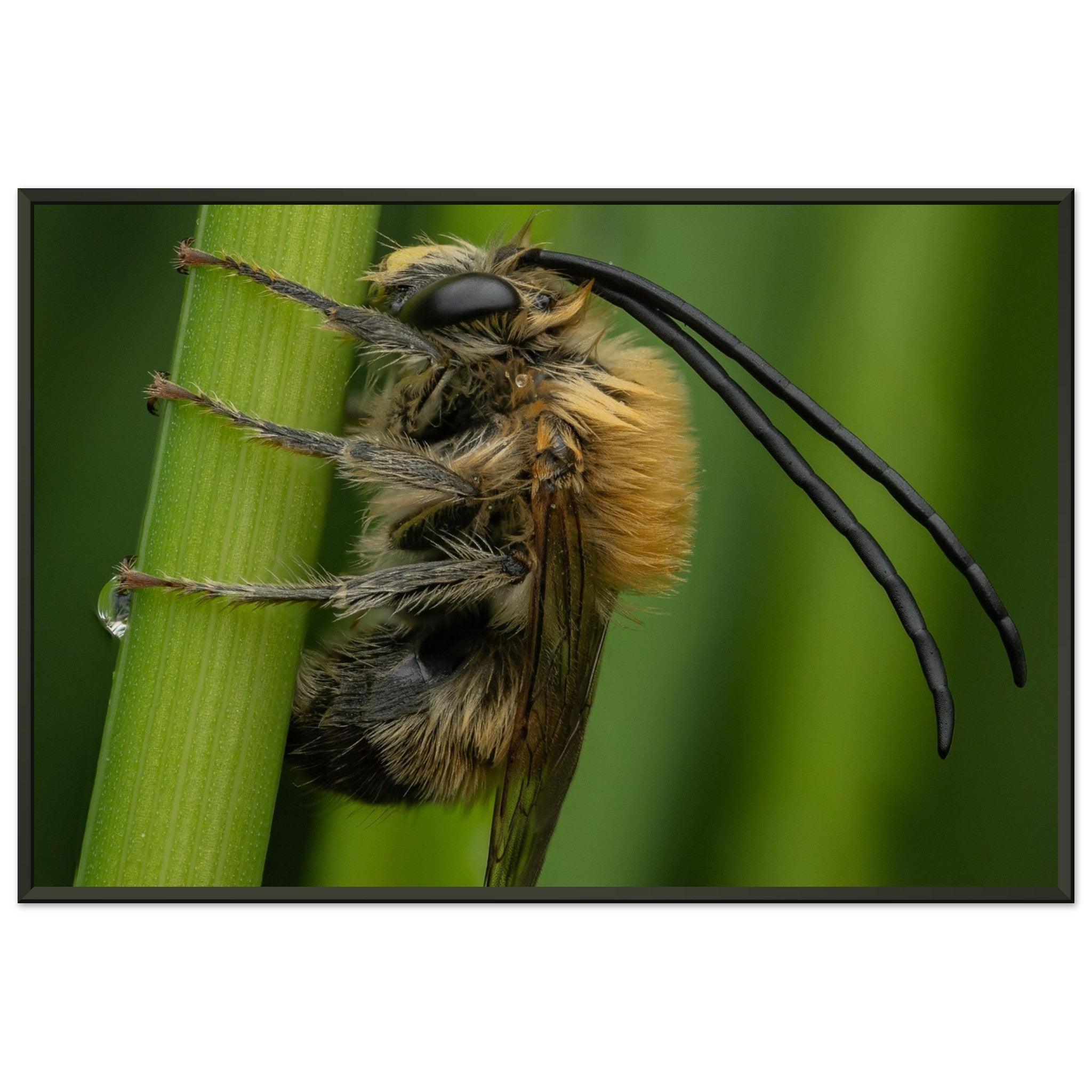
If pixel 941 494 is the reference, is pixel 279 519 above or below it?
below

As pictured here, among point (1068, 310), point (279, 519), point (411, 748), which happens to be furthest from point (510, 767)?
point (1068, 310)

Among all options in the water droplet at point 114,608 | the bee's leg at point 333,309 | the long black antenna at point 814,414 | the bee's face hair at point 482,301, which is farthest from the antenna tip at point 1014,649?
the water droplet at point 114,608

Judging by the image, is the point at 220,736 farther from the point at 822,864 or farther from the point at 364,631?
the point at 822,864

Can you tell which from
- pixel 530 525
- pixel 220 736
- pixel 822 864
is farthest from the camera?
pixel 822 864

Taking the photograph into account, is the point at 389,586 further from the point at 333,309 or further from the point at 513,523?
the point at 333,309

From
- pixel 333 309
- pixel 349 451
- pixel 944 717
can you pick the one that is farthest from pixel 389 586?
pixel 944 717

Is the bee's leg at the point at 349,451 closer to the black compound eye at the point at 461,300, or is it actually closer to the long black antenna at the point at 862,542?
the black compound eye at the point at 461,300

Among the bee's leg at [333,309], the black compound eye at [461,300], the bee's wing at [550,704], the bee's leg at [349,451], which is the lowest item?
the bee's wing at [550,704]

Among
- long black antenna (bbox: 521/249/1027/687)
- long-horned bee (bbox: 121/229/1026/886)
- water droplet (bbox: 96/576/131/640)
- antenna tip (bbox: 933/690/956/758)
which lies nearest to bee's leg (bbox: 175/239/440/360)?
long-horned bee (bbox: 121/229/1026/886)
